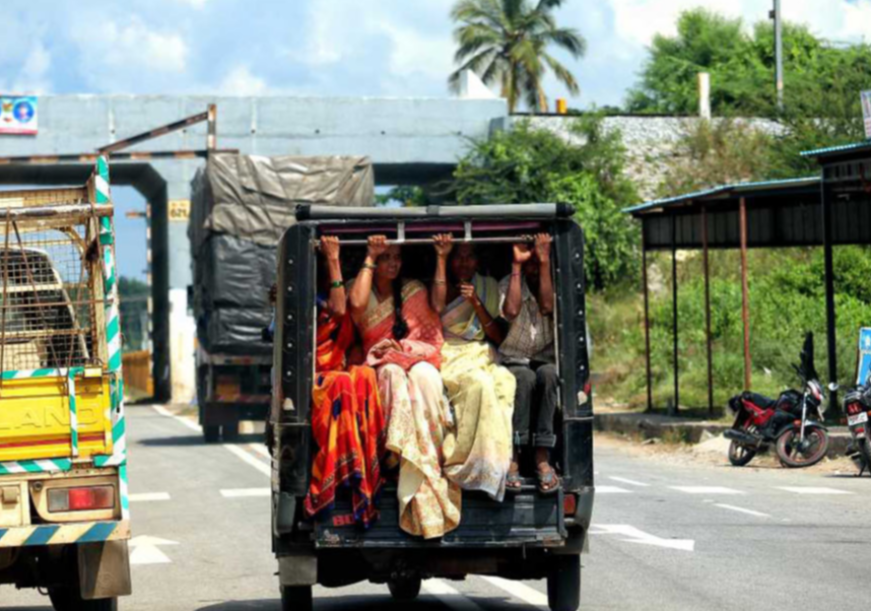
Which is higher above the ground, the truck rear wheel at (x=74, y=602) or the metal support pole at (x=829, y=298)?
the metal support pole at (x=829, y=298)

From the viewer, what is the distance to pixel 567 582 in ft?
31.5

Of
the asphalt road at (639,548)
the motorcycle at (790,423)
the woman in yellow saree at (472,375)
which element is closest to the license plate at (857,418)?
the asphalt road at (639,548)

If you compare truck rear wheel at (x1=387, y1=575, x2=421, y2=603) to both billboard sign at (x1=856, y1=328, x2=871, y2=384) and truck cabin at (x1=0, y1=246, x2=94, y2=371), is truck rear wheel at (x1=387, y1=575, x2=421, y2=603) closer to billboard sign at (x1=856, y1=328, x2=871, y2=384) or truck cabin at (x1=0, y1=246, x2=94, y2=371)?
truck cabin at (x1=0, y1=246, x2=94, y2=371)

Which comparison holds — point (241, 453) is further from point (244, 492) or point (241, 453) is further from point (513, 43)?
point (513, 43)

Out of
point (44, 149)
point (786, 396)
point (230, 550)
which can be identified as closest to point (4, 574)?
point (230, 550)

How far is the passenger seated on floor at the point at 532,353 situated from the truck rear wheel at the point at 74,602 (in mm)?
2333

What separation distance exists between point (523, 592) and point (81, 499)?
3.60 m

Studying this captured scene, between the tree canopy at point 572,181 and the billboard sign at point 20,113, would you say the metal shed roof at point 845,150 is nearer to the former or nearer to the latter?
the tree canopy at point 572,181

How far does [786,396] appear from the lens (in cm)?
2062

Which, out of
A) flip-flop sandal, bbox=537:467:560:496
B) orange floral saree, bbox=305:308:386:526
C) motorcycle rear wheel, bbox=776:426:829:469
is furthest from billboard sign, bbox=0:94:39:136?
flip-flop sandal, bbox=537:467:560:496

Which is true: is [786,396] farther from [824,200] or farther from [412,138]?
[412,138]

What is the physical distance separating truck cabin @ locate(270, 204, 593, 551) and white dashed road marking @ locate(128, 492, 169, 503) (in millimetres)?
9209

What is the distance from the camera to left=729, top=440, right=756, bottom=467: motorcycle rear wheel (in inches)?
837

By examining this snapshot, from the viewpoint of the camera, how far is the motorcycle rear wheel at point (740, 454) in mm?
21266
